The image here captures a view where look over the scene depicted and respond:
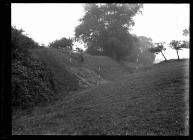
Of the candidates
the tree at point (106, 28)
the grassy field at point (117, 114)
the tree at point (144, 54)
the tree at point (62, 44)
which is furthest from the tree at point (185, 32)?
the tree at point (144, 54)

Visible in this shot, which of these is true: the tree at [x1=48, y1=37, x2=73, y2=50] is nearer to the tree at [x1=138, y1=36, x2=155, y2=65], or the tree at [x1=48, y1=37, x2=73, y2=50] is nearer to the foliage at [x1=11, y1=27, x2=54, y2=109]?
the foliage at [x1=11, y1=27, x2=54, y2=109]

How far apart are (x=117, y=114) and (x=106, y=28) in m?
34.6

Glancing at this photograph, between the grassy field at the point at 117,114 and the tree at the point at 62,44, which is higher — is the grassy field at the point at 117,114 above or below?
below

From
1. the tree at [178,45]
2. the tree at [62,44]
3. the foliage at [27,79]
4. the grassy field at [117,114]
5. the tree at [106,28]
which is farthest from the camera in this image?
the tree at [106,28]

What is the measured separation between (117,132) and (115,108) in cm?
350

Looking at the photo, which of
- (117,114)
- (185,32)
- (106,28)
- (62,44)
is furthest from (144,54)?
(117,114)

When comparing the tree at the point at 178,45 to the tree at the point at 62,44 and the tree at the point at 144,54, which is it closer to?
the tree at the point at 62,44

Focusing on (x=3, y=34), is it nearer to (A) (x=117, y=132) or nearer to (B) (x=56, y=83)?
(A) (x=117, y=132)

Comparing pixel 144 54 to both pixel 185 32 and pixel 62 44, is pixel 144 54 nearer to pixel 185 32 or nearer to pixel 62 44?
pixel 185 32

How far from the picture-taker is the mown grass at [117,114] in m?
8.23

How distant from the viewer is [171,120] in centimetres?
855

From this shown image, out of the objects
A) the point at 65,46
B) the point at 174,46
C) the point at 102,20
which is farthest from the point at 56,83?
the point at 102,20

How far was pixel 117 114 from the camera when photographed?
10398 mm

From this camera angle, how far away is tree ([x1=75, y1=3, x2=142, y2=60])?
42.8m
